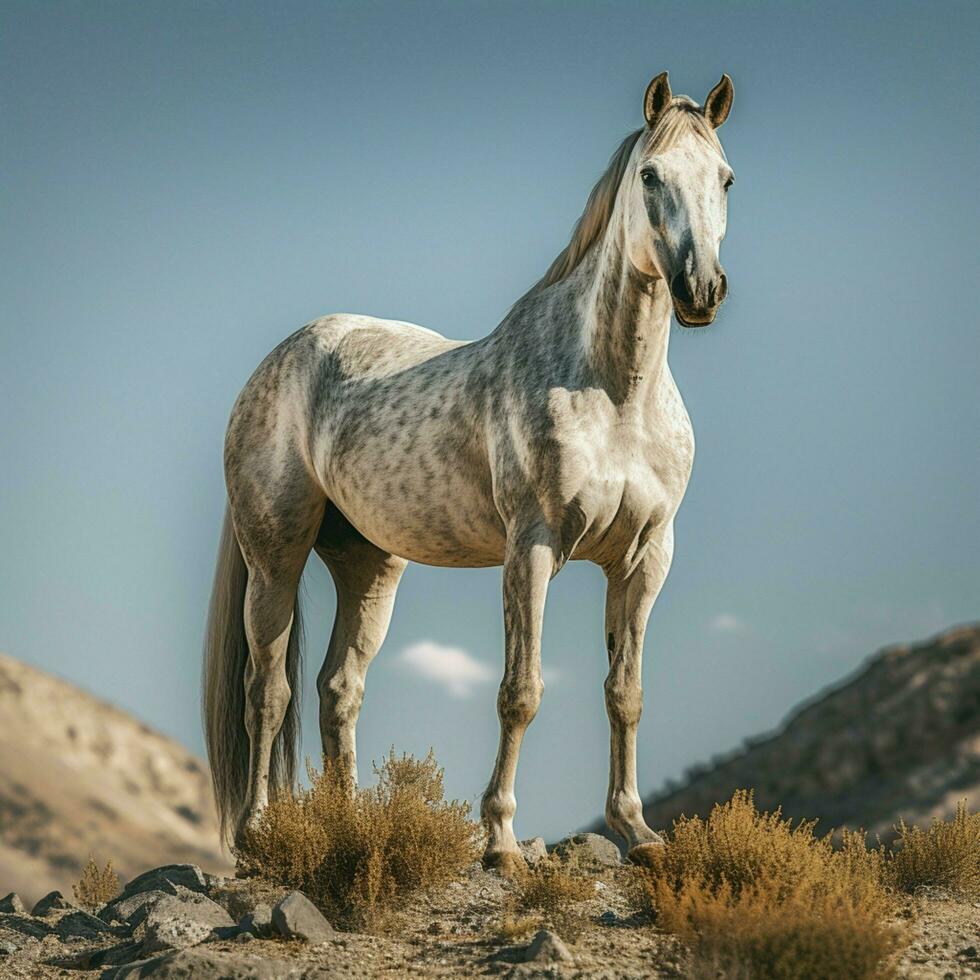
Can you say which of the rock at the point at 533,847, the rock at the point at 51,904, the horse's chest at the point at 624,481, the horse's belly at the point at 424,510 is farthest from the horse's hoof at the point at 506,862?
the rock at the point at 51,904

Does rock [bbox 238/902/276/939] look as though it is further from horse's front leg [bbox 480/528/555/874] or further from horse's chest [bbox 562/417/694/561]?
horse's chest [bbox 562/417/694/561]

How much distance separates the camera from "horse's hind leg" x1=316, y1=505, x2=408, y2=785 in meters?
8.13

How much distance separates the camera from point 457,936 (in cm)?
586

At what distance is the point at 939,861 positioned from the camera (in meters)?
7.21

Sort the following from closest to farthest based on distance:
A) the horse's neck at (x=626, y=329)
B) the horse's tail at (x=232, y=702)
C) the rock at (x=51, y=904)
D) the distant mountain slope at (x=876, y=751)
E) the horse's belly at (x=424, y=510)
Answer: the horse's neck at (x=626, y=329), the horse's belly at (x=424, y=510), the rock at (x=51, y=904), the horse's tail at (x=232, y=702), the distant mountain slope at (x=876, y=751)

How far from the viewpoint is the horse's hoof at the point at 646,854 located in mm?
6178

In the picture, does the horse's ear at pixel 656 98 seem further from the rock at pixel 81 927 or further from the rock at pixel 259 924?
the rock at pixel 81 927

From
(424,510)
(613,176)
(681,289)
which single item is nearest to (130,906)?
(424,510)

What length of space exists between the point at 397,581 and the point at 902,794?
37.6 feet

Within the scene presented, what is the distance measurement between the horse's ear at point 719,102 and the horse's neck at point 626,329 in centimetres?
80

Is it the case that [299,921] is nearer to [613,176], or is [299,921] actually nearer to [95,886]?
[95,886]

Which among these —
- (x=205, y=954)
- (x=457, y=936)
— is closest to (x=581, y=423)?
(x=457, y=936)

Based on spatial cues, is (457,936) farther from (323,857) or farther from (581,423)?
(581,423)

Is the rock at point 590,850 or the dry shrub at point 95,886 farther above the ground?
the dry shrub at point 95,886
